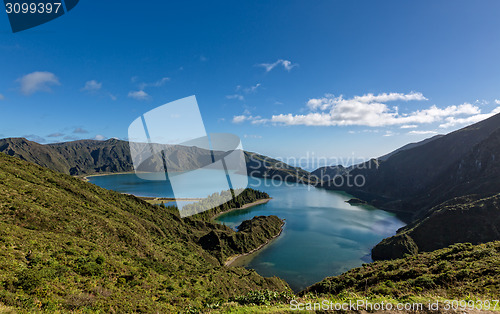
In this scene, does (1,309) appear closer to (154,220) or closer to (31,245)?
(31,245)

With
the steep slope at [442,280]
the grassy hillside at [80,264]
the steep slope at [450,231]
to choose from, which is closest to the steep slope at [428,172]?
the steep slope at [450,231]

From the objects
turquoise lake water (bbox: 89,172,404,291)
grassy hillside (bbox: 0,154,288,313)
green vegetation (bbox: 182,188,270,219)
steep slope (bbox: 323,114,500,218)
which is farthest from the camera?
steep slope (bbox: 323,114,500,218)

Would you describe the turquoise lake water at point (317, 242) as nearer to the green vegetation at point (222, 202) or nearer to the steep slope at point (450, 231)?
the green vegetation at point (222, 202)

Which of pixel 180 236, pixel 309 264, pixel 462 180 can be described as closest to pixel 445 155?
pixel 462 180

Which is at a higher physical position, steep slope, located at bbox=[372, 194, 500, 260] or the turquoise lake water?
steep slope, located at bbox=[372, 194, 500, 260]

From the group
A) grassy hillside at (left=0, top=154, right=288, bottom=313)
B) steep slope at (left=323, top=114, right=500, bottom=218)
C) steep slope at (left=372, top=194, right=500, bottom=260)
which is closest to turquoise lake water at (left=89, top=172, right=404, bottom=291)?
steep slope at (left=372, top=194, right=500, bottom=260)

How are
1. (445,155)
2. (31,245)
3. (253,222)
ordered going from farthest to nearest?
(445,155) → (253,222) → (31,245)

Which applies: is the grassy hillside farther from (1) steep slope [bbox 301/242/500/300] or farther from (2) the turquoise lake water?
(2) the turquoise lake water

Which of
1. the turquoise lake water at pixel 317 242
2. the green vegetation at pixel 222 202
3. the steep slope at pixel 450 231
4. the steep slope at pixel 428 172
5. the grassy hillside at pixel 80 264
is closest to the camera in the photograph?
the grassy hillside at pixel 80 264
